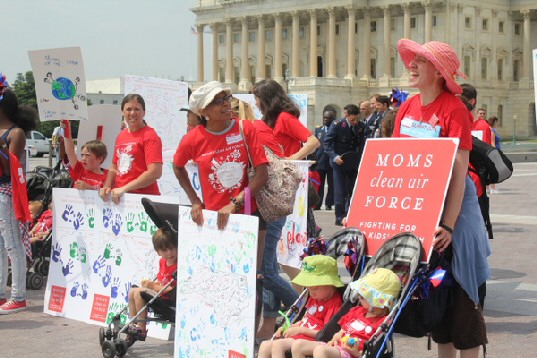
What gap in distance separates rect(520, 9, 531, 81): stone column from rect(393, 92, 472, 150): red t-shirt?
84.4 m

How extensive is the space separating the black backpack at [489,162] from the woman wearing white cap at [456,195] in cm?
62

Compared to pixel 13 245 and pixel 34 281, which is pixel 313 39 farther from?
pixel 13 245

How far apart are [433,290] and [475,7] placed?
276 ft

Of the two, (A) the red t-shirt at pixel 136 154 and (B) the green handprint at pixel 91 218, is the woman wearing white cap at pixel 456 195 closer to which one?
(A) the red t-shirt at pixel 136 154

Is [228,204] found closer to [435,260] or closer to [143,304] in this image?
[143,304]

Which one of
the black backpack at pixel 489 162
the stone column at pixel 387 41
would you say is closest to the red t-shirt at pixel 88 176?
the black backpack at pixel 489 162

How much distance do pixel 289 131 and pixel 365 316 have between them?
3.21 m

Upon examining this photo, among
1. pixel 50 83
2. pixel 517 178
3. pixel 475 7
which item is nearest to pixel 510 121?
pixel 475 7

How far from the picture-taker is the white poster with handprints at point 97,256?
7191 mm

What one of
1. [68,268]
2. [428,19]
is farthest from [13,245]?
[428,19]

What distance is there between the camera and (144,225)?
7.16 m

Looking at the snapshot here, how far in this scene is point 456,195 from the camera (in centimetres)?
493

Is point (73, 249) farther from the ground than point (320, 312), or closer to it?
farther from the ground

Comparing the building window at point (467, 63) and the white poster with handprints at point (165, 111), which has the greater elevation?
the building window at point (467, 63)
